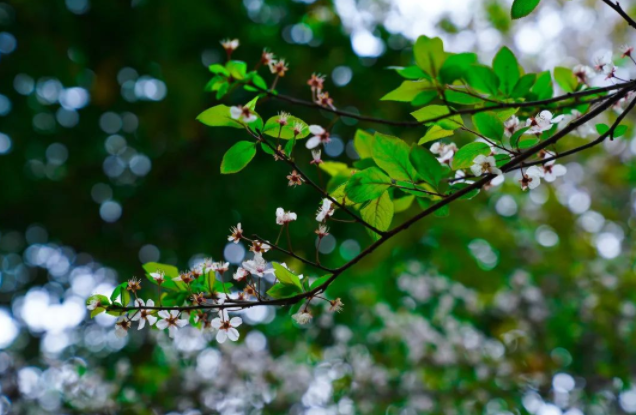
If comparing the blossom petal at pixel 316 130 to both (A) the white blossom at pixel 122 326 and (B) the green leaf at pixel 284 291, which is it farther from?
(A) the white blossom at pixel 122 326

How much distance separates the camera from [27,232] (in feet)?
12.3

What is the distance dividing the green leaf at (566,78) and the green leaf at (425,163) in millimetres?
471

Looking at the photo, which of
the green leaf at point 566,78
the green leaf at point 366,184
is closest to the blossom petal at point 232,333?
the green leaf at point 366,184

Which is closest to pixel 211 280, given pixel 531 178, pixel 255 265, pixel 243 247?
pixel 255 265

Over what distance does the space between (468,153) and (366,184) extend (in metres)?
0.19

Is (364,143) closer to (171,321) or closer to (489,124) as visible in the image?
(489,124)

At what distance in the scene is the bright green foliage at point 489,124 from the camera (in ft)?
2.99

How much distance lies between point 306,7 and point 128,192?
1.63m

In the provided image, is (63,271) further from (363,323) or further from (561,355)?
(561,355)

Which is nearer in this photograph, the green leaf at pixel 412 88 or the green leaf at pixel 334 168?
the green leaf at pixel 412 88

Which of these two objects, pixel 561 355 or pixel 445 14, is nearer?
Result: pixel 445 14

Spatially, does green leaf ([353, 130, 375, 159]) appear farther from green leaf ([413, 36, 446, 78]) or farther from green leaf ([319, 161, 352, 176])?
green leaf ([413, 36, 446, 78])

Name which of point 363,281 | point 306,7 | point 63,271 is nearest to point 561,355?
point 363,281

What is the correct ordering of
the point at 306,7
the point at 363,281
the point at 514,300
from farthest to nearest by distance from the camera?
1. the point at 514,300
2. the point at 363,281
3. the point at 306,7
